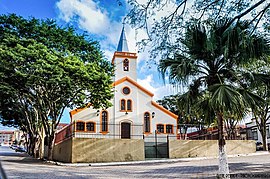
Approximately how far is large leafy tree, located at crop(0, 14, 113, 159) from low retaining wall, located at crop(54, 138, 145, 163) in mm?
2782

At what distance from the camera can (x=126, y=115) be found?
29.2 m

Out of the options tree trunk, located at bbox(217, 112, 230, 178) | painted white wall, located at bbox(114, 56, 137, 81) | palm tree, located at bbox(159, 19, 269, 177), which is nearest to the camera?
palm tree, located at bbox(159, 19, 269, 177)

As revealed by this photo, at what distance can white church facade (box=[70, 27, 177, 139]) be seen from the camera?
27.5 metres

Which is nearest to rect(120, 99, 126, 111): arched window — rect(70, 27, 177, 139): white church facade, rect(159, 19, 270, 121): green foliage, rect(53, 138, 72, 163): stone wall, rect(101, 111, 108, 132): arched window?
rect(70, 27, 177, 139): white church facade

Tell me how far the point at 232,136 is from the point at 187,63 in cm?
1696

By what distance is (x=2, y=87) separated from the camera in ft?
54.8

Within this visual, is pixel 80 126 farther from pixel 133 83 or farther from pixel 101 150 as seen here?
pixel 101 150

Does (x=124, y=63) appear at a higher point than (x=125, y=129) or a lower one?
higher

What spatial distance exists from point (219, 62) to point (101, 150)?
424 inches

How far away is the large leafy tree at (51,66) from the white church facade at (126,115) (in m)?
7.84

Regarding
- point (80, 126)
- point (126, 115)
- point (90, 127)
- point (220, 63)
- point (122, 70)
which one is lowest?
point (90, 127)

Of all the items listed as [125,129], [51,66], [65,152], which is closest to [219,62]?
[51,66]

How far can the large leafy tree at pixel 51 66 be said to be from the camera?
15081 millimetres

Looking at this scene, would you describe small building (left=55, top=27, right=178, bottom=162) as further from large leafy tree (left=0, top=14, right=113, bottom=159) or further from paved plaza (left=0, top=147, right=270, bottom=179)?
paved plaza (left=0, top=147, right=270, bottom=179)
